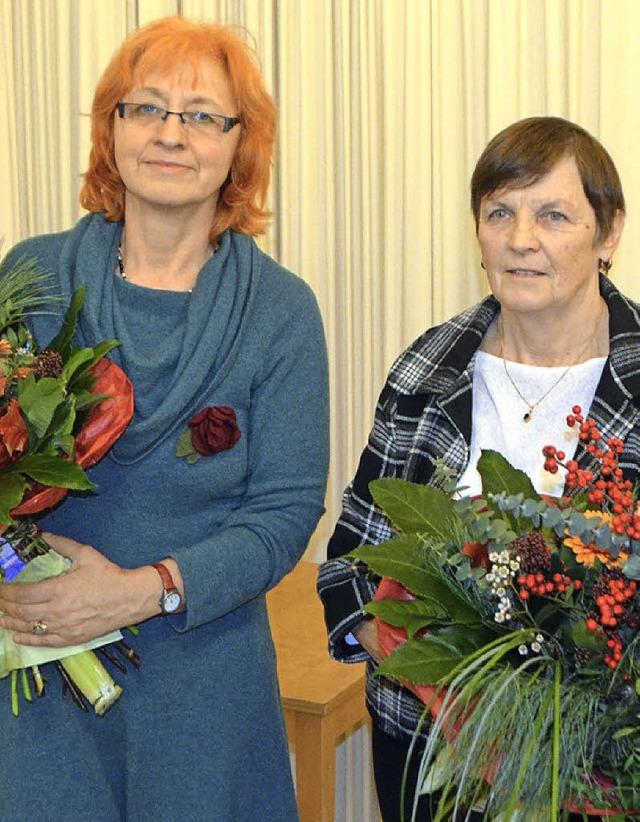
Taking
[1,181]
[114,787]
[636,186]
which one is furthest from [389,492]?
[1,181]

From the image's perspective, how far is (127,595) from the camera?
1781mm

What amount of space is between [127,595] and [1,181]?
2.58 meters

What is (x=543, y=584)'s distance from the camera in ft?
3.91

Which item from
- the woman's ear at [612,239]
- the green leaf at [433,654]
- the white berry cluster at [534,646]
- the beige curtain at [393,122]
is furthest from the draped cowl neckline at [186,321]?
the beige curtain at [393,122]

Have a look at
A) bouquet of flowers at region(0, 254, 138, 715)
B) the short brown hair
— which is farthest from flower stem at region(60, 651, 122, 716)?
the short brown hair

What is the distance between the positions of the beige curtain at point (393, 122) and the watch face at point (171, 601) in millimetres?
1702

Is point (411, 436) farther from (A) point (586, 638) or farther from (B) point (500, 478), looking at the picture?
(A) point (586, 638)

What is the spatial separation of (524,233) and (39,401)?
75 cm

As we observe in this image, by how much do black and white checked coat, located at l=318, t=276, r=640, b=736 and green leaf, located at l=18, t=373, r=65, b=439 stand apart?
0.52m

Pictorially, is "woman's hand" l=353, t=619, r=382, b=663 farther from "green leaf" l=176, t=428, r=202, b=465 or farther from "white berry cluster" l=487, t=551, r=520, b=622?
"white berry cluster" l=487, t=551, r=520, b=622

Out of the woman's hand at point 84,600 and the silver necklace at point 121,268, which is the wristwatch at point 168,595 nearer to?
the woman's hand at point 84,600

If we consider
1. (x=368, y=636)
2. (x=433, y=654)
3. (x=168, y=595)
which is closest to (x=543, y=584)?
(x=433, y=654)

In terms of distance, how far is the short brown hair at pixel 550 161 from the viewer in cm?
181

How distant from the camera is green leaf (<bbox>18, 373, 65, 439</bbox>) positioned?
1.58m
